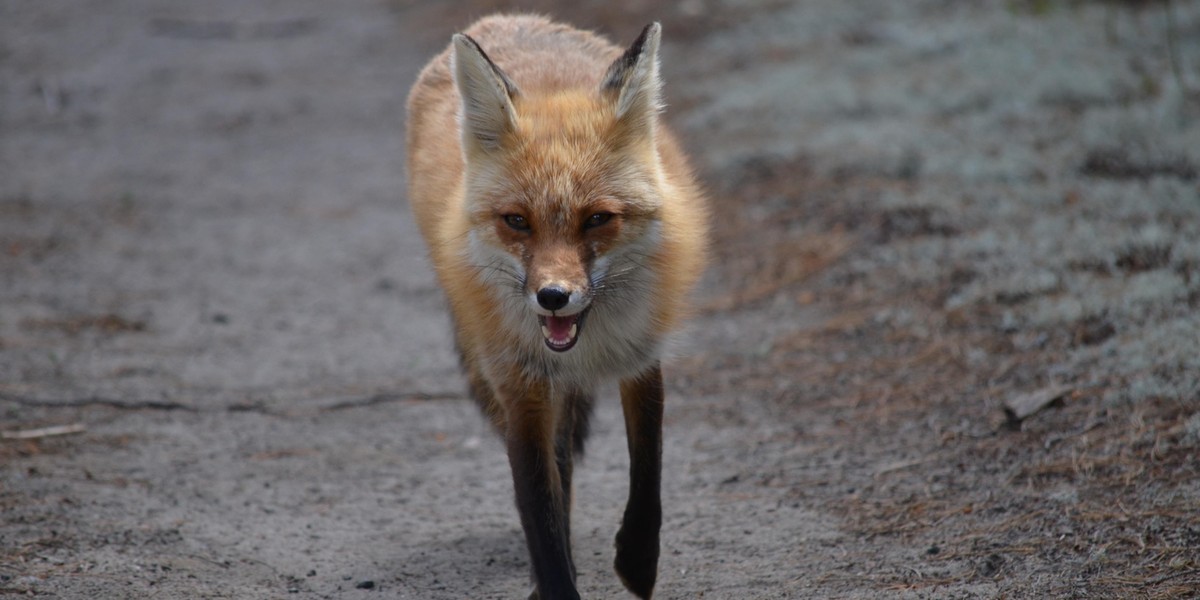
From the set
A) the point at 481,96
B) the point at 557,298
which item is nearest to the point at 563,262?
the point at 557,298

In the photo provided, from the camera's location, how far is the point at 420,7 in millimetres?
17172

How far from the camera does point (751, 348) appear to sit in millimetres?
6727

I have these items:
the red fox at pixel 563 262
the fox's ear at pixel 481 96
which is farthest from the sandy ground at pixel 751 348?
the fox's ear at pixel 481 96

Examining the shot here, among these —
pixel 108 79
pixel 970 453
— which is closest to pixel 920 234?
pixel 970 453

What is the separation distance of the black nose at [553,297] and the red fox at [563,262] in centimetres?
6

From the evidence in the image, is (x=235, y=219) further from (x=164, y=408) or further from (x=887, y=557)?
(x=887, y=557)

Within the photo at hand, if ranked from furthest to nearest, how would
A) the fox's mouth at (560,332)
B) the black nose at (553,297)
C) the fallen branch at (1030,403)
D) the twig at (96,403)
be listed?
the twig at (96,403)
the fallen branch at (1030,403)
the fox's mouth at (560,332)
the black nose at (553,297)

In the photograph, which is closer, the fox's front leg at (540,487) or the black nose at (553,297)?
the black nose at (553,297)

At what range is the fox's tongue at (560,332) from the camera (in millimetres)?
3686

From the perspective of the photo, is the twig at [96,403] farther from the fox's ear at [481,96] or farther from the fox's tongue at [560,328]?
the fox's tongue at [560,328]

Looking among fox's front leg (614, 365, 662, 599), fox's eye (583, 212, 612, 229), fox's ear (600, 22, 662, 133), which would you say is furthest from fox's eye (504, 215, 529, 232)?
fox's front leg (614, 365, 662, 599)

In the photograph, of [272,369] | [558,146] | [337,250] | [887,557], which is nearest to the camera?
[558,146]

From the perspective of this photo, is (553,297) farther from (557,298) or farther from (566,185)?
(566,185)

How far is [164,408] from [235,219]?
412 centimetres
